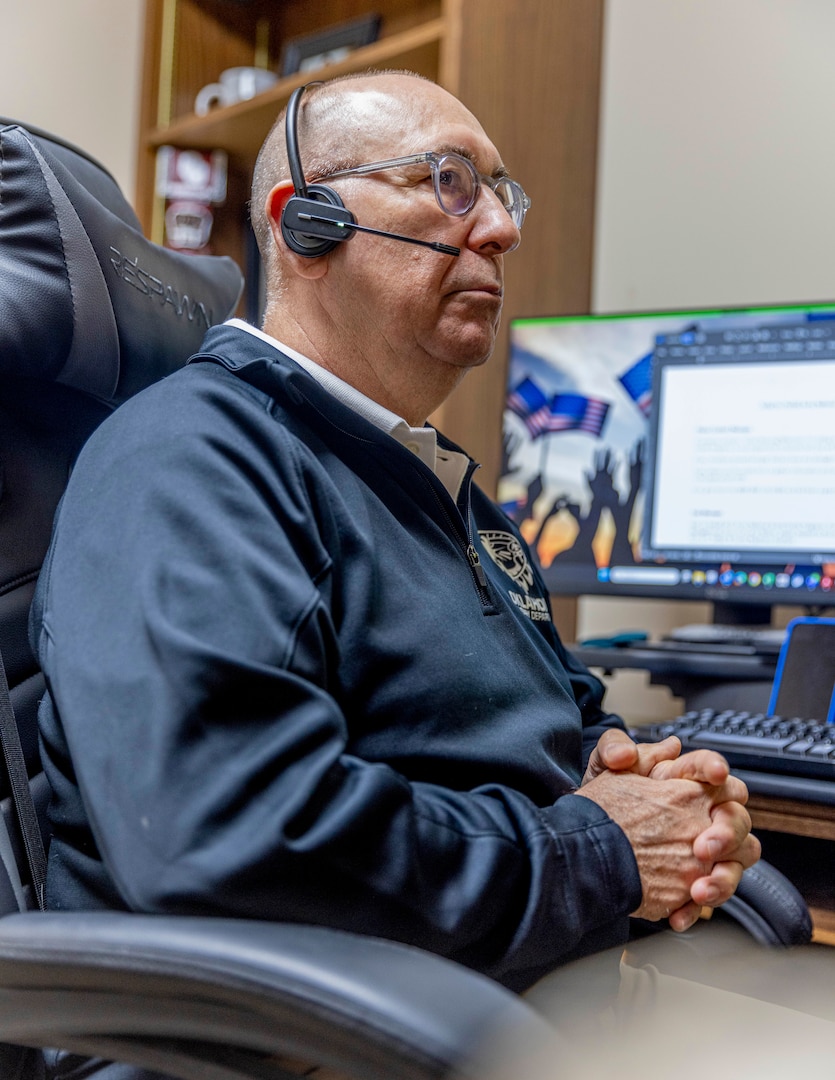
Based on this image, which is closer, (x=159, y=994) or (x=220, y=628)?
(x=159, y=994)

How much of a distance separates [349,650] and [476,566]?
0.74 feet

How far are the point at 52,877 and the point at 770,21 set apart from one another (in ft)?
5.64

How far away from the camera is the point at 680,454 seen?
1547 mm

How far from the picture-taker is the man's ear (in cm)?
103

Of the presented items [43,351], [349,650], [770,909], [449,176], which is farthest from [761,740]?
[43,351]

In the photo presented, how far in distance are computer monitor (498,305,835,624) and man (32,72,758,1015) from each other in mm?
472

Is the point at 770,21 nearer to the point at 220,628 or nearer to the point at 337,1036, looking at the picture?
the point at 220,628

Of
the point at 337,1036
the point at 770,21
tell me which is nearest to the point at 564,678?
the point at 337,1036

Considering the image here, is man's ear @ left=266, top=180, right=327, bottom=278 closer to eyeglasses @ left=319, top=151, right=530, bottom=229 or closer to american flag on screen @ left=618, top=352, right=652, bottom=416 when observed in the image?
eyeglasses @ left=319, top=151, right=530, bottom=229

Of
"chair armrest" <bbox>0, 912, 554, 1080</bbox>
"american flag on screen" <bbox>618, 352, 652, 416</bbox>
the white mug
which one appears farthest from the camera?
the white mug

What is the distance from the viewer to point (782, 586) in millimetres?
1459

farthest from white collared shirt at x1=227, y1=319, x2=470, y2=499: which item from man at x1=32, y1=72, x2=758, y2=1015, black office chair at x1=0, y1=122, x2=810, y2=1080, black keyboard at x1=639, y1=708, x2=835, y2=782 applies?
black keyboard at x1=639, y1=708, x2=835, y2=782

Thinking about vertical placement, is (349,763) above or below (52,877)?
above

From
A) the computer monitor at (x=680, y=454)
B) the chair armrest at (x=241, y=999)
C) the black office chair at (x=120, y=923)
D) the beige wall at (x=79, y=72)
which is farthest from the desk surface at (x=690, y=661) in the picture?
the beige wall at (x=79, y=72)
